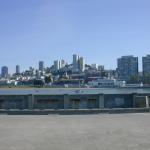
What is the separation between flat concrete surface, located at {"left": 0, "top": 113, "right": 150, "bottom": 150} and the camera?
10.8 m

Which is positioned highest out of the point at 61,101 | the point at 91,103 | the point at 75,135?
the point at 61,101

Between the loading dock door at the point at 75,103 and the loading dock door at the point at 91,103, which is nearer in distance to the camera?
the loading dock door at the point at 75,103

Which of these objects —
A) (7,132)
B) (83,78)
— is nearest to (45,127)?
(7,132)

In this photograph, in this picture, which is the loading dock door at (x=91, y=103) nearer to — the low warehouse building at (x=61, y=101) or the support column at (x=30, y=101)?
the low warehouse building at (x=61, y=101)

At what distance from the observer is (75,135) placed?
510 inches

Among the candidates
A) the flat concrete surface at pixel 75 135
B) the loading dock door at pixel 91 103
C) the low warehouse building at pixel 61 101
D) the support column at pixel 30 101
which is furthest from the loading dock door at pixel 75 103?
the flat concrete surface at pixel 75 135

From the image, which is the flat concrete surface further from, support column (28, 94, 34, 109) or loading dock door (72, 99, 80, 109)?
loading dock door (72, 99, 80, 109)

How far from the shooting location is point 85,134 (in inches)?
519

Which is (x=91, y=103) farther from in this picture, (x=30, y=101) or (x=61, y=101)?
(x=30, y=101)

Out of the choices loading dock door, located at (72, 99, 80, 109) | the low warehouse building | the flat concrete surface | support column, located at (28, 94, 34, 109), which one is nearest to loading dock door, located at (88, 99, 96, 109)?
the low warehouse building

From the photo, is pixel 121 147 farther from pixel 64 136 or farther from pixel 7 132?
pixel 7 132

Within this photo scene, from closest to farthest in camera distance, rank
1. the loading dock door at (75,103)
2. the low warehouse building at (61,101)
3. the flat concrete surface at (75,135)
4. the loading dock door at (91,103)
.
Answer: the flat concrete surface at (75,135) → the low warehouse building at (61,101) → the loading dock door at (75,103) → the loading dock door at (91,103)

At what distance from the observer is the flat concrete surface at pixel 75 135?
35.4ft

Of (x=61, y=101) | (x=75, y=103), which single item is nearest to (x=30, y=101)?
(x=61, y=101)
